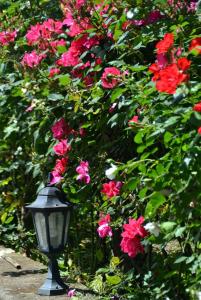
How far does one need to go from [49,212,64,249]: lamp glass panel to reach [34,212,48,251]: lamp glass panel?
4 cm

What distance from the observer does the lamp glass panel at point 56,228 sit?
3.91m

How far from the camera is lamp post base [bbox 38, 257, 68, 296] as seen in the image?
4004 millimetres

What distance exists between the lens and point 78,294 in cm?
383

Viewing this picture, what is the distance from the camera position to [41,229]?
3.94 meters

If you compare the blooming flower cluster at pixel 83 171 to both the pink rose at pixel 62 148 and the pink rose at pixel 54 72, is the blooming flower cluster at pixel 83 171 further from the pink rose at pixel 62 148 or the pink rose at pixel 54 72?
the pink rose at pixel 54 72

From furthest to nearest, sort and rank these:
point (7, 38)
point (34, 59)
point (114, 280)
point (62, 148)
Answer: point (7, 38) < point (34, 59) < point (62, 148) < point (114, 280)

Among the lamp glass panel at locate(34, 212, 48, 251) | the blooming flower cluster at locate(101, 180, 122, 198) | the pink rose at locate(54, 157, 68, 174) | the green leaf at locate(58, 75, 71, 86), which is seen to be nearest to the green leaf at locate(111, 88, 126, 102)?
the blooming flower cluster at locate(101, 180, 122, 198)

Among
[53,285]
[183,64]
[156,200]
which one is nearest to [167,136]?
[156,200]

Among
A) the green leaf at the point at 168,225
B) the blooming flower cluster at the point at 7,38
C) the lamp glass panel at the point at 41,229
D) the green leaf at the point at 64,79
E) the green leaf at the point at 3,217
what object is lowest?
the green leaf at the point at 3,217

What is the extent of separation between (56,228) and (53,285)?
14.5 inches

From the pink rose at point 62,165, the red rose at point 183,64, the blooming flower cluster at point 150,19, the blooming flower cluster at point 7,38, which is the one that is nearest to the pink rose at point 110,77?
the blooming flower cluster at point 150,19

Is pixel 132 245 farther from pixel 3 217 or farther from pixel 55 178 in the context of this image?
pixel 3 217

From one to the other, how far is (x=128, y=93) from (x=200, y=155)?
979 millimetres

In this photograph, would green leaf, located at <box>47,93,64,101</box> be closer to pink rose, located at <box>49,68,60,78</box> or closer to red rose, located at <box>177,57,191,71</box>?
pink rose, located at <box>49,68,60,78</box>
